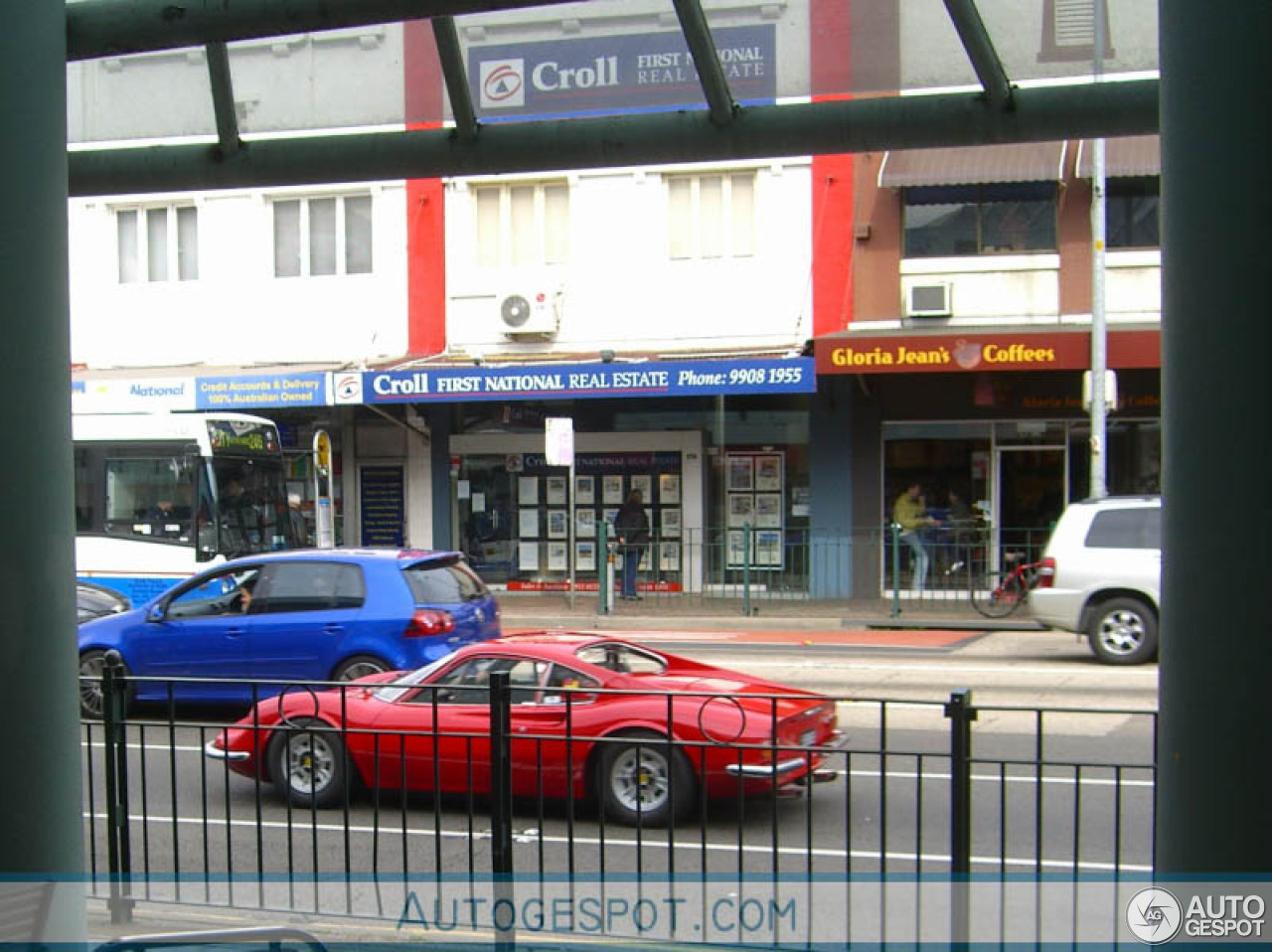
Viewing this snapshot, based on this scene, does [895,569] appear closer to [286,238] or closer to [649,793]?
[286,238]

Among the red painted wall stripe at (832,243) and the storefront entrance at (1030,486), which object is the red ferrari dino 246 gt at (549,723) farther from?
the storefront entrance at (1030,486)

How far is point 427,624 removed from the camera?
10.8 meters

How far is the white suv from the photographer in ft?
46.2

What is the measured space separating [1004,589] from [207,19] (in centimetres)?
1747

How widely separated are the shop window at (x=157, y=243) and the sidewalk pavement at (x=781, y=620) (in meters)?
9.77

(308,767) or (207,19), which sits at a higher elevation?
(207,19)

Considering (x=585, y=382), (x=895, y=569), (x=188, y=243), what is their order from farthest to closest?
(x=188, y=243) < (x=585, y=382) < (x=895, y=569)

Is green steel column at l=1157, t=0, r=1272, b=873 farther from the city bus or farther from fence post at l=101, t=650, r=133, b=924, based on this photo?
the city bus

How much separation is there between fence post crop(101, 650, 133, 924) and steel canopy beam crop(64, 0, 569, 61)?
2.36 meters

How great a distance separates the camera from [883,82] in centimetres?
424

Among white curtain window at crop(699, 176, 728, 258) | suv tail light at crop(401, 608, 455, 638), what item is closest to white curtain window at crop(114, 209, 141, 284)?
white curtain window at crop(699, 176, 728, 258)

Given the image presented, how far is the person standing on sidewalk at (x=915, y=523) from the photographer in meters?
20.3

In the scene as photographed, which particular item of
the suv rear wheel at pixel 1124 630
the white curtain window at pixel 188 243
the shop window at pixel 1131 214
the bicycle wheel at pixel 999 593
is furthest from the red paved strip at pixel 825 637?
the white curtain window at pixel 188 243

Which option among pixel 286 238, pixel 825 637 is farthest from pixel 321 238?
pixel 825 637
